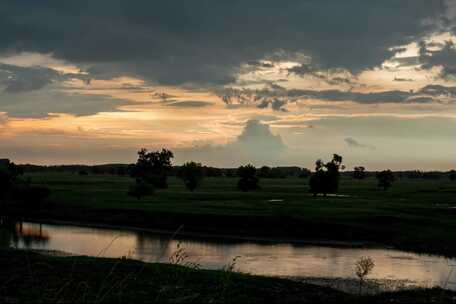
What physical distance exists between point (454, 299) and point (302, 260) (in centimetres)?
2692

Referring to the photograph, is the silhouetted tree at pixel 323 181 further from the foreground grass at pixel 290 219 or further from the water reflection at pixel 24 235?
the water reflection at pixel 24 235

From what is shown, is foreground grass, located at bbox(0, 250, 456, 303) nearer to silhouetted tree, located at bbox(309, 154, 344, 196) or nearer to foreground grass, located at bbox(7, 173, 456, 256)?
foreground grass, located at bbox(7, 173, 456, 256)

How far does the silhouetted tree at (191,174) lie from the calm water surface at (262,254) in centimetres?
5263

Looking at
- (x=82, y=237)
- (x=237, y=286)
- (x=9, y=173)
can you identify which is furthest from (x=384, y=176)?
(x=237, y=286)

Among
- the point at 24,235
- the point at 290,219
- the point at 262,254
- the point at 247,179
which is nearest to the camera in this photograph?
the point at 262,254

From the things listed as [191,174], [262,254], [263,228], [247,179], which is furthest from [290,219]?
[247,179]

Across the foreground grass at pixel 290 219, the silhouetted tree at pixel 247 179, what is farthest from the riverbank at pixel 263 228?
the silhouetted tree at pixel 247 179

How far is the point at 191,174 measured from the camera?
11400 cm

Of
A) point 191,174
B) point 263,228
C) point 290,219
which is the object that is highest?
point 191,174

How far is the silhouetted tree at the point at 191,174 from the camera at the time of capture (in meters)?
114

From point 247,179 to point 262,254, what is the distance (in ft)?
250

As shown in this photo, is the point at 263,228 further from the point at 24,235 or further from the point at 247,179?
the point at 247,179

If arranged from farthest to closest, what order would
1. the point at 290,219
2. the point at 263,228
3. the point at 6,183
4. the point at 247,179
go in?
the point at 247,179 → the point at 6,183 → the point at 290,219 → the point at 263,228

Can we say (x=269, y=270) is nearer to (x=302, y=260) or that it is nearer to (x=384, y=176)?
(x=302, y=260)
